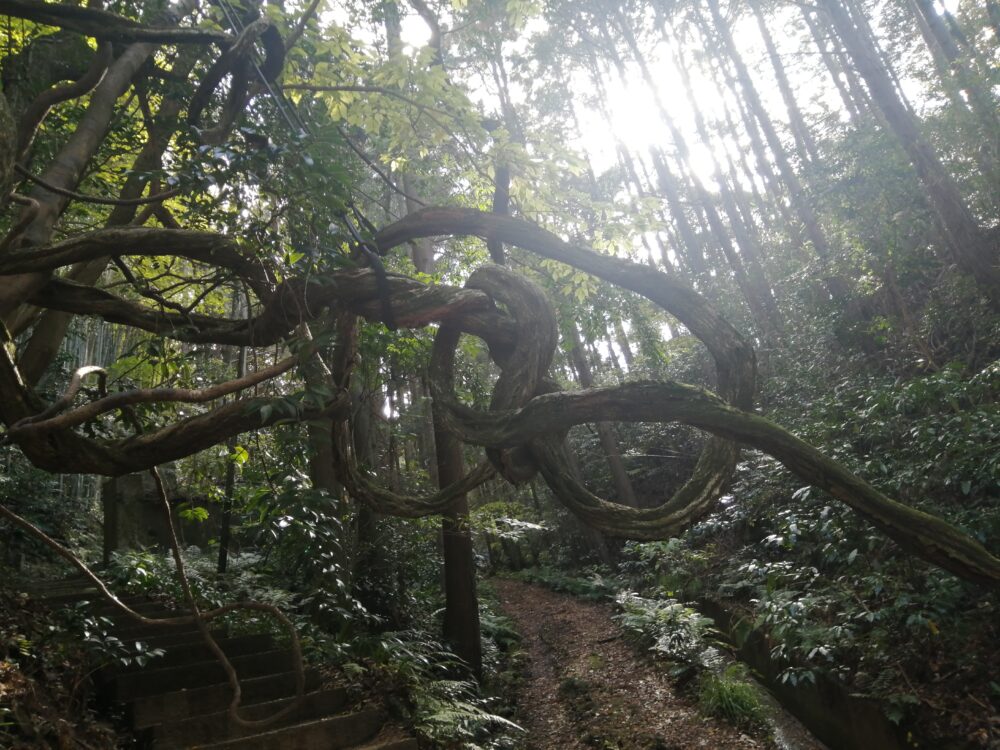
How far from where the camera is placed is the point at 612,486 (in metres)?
14.3

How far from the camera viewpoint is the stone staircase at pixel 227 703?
411cm

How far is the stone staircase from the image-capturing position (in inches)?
162

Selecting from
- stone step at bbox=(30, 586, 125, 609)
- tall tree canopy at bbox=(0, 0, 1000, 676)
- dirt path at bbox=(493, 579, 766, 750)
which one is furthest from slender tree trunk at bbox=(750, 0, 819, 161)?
stone step at bbox=(30, 586, 125, 609)

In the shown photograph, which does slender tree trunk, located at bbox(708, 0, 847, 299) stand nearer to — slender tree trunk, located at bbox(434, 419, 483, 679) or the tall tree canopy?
the tall tree canopy

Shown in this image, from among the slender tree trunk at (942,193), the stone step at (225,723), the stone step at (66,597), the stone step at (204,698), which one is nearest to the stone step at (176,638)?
the stone step at (66,597)

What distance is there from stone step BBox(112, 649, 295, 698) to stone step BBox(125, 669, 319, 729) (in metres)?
0.17

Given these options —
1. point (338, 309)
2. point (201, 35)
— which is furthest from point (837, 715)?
point (201, 35)

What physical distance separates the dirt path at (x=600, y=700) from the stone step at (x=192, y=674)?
2.42 meters

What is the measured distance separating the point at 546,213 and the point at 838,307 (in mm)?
7454


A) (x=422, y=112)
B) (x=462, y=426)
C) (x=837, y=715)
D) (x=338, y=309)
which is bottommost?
(x=837, y=715)

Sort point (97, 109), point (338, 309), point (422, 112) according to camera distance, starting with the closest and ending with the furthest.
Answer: point (338, 309), point (97, 109), point (422, 112)

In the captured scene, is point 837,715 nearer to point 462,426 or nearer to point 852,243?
point 462,426

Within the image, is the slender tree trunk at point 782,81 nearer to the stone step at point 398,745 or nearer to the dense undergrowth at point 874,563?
the dense undergrowth at point 874,563

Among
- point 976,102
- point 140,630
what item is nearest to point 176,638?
point 140,630
